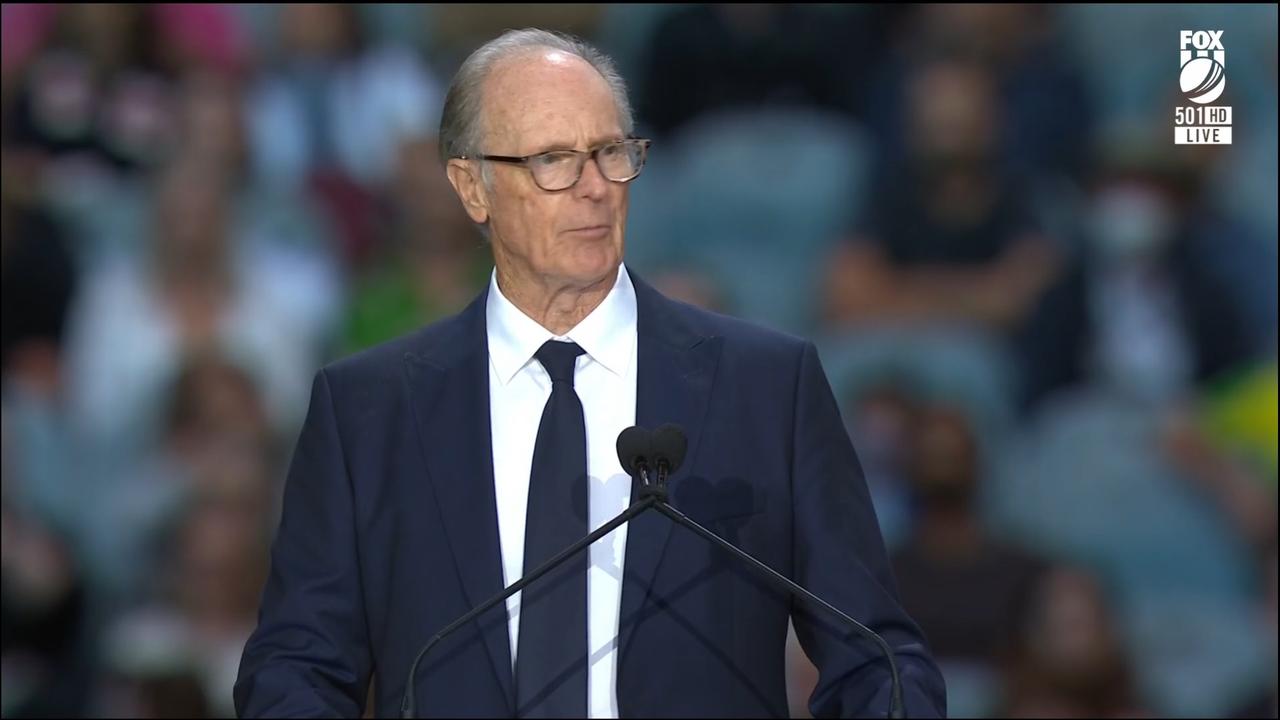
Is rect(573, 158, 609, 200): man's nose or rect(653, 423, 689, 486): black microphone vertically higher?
rect(573, 158, 609, 200): man's nose

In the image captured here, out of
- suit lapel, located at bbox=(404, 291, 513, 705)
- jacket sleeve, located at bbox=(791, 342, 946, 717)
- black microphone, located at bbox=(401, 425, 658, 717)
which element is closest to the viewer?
black microphone, located at bbox=(401, 425, 658, 717)

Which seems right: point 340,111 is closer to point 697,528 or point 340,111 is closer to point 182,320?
point 182,320

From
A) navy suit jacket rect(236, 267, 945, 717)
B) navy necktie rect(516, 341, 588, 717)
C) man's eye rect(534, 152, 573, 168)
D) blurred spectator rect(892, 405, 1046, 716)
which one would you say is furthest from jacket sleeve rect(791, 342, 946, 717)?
blurred spectator rect(892, 405, 1046, 716)

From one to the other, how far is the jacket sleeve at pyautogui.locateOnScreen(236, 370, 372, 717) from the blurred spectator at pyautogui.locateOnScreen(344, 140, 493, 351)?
2.14 metres

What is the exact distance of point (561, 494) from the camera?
1.94 m

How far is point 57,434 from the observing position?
13.8 feet

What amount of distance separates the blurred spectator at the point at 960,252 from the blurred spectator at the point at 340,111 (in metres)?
1.10

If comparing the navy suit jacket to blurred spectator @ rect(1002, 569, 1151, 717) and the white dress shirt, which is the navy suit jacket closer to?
the white dress shirt

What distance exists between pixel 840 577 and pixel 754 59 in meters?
2.57

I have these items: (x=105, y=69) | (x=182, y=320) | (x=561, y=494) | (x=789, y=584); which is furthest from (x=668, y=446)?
(x=105, y=69)

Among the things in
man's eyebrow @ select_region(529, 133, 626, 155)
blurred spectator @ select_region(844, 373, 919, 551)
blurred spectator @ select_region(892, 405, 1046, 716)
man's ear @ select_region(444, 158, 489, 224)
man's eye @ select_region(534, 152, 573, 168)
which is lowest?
blurred spectator @ select_region(892, 405, 1046, 716)

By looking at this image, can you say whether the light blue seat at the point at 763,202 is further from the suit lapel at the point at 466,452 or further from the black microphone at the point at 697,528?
the black microphone at the point at 697,528

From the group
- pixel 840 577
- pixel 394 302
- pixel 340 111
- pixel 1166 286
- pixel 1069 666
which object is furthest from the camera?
pixel 340 111

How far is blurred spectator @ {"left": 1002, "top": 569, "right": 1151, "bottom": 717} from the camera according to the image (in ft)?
12.9
